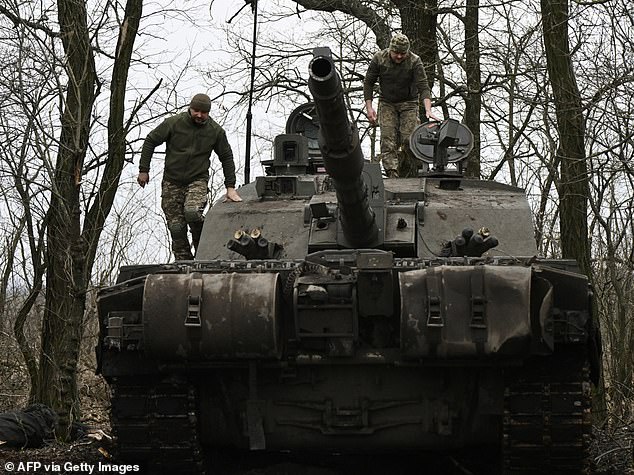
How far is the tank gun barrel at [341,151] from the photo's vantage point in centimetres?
769

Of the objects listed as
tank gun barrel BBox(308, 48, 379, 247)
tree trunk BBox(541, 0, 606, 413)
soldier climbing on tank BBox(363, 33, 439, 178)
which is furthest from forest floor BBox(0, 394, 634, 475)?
soldier climbing on tank BBox(363, 33, 439, 178)

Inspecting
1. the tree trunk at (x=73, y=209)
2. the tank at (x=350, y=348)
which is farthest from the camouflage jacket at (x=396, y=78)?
the tank at (x=350, y=348)

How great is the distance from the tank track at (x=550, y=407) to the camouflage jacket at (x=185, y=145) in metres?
4.17

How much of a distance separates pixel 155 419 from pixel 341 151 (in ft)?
7.97

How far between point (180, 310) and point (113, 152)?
18.5 ft

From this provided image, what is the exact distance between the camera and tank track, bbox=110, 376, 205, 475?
8977 millimetres

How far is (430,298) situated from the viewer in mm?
8305

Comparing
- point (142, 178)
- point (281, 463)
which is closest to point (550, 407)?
point (281, 463)

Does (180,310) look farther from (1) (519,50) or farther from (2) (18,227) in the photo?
(1) (519,50)

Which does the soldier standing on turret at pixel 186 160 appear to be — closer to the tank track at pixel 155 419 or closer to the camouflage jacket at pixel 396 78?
the camouflage jacket at pixel 396 78

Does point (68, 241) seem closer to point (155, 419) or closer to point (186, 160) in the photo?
Answer: point (186, 160)

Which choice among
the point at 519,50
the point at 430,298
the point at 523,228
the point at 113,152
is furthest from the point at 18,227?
the point at 430,298

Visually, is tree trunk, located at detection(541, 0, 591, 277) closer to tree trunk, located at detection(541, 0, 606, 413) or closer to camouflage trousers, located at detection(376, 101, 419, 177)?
tree trunk, located at detection(541, 0, 606, 413)

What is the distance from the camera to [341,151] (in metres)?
8.34
